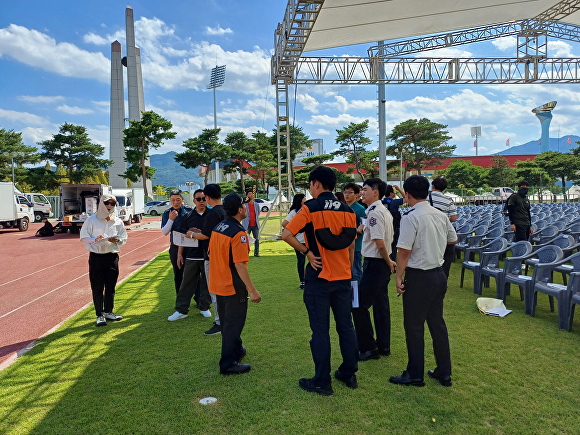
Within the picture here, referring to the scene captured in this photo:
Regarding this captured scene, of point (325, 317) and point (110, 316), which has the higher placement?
point (325, 317)

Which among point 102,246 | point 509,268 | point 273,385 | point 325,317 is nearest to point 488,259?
point 509,268

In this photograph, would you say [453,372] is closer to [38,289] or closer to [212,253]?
[212,253]

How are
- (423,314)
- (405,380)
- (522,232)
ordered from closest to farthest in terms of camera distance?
(423,314) < (405,380) < (522,232)

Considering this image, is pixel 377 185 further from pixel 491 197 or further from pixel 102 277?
pixel 491 197

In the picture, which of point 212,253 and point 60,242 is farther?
point 60,242

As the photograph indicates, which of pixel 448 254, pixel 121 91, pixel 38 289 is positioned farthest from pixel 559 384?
pixel 121 91

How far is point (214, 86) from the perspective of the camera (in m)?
77.6

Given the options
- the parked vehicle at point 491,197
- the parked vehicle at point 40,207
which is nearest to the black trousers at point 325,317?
the parked vehicle at point 40,207

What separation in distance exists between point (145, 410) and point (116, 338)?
1.90 meters

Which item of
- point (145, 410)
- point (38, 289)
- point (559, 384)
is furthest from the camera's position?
point (38, 289)

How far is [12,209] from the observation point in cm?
1914

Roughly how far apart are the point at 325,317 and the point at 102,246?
3.24m

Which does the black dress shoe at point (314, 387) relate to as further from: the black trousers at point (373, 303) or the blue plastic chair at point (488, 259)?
the blue plastic chair at point (488, 259)

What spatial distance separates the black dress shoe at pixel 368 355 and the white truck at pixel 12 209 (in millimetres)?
20704
